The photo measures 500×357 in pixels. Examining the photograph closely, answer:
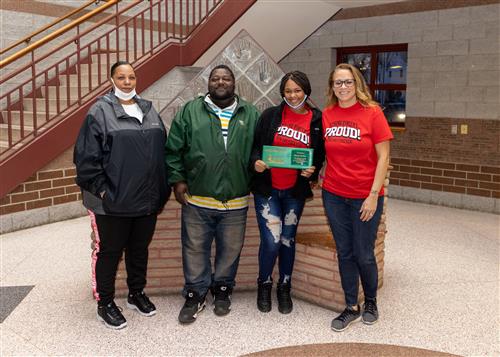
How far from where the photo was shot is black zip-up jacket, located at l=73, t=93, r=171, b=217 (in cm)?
244

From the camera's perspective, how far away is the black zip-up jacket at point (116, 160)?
2.44 m

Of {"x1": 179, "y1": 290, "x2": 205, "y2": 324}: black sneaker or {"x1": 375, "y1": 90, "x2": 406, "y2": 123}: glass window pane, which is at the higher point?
{"x1": 375, "y1": 90, "x2": 406, "y2": 123}: glass window pane

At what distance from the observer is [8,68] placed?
5914mm

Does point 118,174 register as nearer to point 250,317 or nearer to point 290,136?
point 290,136

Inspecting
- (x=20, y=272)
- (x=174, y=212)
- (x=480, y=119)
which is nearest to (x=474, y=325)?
(x=174, y=212)

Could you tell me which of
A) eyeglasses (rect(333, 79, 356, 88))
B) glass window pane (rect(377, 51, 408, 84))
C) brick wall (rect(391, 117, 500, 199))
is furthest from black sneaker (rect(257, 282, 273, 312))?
glass window pane (rect(377, 51, 408, 84))

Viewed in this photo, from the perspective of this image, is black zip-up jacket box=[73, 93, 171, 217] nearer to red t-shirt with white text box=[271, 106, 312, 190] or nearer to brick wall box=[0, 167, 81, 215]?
red t-shirt with white text box=[271, 106, 312, 190]

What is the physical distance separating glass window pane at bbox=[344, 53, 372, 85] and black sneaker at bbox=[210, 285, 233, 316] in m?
5.16

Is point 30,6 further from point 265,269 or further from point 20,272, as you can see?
point 265,269

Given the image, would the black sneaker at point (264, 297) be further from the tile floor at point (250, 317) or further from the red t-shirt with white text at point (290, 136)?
the red t-shirt with white text at point (290, 136)

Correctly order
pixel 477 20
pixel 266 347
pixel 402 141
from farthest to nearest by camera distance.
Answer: pixel 402 141, pixel 477 20, pixel 266 347

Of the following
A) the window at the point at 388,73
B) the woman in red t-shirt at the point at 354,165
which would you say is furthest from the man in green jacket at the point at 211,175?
the window at the point at 388,73

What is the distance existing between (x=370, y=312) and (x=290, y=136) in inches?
45.2

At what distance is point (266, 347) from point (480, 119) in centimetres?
469
